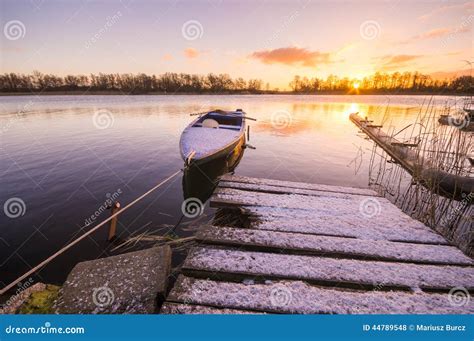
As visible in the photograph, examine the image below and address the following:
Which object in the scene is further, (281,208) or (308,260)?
(281,208)

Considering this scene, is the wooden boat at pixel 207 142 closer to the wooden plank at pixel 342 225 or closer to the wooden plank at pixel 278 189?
the wooden plank at pixel 278 189

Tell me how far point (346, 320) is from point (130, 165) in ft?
36.9

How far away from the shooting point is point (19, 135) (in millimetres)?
17000

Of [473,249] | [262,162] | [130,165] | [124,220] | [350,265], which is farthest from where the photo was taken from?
[262,162]

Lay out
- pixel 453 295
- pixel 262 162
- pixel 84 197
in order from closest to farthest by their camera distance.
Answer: pixel 453 295
pixel 84 197
pixel 262 162

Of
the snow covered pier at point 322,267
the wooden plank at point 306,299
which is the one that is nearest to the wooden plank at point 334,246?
the snow covered pier at point 322,267

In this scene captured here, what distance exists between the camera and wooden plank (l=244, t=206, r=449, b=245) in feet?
12.2

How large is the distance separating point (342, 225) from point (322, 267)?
1.30m

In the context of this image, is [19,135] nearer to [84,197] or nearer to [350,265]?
[84,197]

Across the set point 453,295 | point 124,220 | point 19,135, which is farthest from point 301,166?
point 19,135

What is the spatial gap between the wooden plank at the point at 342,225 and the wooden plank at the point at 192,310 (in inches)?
63.9

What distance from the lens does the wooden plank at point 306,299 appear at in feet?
7.83

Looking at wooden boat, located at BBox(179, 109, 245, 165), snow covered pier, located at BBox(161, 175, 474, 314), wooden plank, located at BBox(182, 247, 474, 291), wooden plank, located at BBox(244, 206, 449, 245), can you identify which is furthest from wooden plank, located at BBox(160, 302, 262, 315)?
wooden boat, located at BBox(179, 109, 245, 165)

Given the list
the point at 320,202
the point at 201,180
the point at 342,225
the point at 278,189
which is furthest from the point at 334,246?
the point at 201,180
